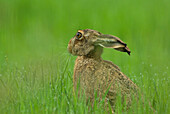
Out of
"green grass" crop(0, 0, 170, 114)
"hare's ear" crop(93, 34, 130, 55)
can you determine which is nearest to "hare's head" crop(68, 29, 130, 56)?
"hare's ear" crop(93, 34, 130, 55)

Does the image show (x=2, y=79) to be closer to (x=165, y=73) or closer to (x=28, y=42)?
(x=165, y=73)

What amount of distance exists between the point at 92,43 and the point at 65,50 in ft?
2.24

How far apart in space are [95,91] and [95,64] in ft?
1.16

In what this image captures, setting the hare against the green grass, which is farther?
the green grass

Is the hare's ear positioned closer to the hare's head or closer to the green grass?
the hare's head

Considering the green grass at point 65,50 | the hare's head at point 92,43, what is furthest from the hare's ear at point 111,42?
the green grass at point 65,50

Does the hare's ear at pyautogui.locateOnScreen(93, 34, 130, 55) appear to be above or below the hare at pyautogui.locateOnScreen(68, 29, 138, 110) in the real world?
above

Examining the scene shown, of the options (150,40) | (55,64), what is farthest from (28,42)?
(55,64)

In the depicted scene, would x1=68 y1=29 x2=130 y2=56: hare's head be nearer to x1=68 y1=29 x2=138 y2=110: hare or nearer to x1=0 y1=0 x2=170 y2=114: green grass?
x1=68 y1=29 x2=138 y2=110: hare

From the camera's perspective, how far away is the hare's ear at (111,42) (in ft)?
15.8

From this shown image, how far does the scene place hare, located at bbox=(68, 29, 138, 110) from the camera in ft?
15.8

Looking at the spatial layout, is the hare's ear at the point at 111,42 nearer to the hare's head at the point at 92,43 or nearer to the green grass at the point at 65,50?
the hare's head at the point at 92,43

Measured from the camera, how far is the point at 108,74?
193 inches

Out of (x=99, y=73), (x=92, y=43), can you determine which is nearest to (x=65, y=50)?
(x=92, y=43)
